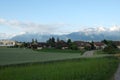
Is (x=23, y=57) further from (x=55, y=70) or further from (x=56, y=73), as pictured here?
(x=56, y=73)

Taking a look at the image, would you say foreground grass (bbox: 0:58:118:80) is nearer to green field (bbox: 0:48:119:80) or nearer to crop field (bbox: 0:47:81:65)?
green field (bbox: 0:48:119:80)

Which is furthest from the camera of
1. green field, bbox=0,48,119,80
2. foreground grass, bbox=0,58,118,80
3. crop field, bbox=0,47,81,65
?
crop field, bbox=0,47,81,65

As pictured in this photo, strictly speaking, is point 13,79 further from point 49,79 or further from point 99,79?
point 99,79

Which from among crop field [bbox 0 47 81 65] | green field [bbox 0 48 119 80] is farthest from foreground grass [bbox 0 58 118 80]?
crop field [bbox 0 47 81 65]

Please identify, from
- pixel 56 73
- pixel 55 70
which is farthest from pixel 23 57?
pixel 56 73

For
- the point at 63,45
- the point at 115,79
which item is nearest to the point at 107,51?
the point at 63,45

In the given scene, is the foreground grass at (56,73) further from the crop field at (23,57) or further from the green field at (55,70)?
the crop field at (23,57)

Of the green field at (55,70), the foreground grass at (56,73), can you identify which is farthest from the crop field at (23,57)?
the foreground grass at (56,73)

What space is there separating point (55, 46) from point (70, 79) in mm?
169210

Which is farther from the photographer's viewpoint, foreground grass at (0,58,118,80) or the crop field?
the crop field

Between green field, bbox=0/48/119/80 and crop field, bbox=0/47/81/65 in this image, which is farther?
crop field, bbox=0/47/81/65

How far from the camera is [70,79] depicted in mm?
28703

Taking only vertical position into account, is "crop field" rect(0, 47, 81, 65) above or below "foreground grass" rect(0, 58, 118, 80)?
above

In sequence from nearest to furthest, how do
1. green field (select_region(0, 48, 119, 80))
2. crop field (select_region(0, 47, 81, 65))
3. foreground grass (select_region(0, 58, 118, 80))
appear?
foreground grass (select_region(0, 58, 118, 80)) → green field (select_region(0, 48, 119, 80)) → crop field (select_region(0, 47, 81, 65))
